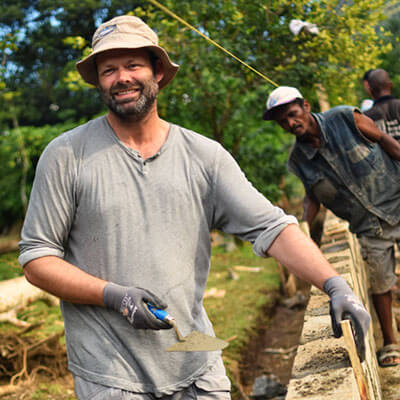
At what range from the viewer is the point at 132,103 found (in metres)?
2.12

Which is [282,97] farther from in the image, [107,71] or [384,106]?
[107,71]

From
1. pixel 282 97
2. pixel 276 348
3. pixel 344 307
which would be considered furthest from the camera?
pixel 276 348

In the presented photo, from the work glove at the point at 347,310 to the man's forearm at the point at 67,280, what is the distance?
2.67 feet

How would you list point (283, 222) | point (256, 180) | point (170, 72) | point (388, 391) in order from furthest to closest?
point (256, 180)
point (388, 391)
point (170, 72)
point (283, 222)

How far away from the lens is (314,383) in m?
2.43

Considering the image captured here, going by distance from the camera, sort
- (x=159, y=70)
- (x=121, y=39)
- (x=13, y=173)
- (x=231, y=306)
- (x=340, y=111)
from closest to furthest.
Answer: (x=121, y=39) → (x=159, y=70) → (x=340, y=111) → (x=231, y=306) → (x=13, y=173)

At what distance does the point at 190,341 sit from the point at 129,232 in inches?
18.1

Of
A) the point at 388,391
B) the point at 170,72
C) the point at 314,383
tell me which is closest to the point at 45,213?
the point at 170,72

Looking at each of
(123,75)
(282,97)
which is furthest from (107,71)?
(282,97)

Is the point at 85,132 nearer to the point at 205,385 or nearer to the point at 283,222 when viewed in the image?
the point at 283,222

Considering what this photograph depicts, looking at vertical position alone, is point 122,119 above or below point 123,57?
below

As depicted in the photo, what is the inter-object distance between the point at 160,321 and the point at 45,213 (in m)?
0.57

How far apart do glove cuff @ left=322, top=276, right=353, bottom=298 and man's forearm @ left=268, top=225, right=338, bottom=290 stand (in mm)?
22

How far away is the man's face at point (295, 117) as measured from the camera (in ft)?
13.7
